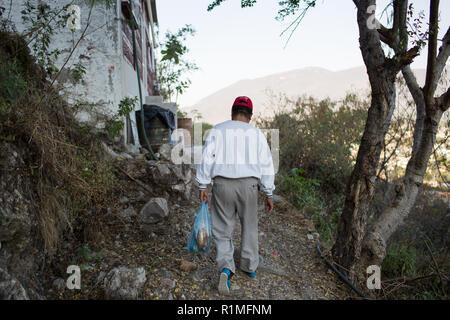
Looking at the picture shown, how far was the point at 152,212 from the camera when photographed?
140 inches

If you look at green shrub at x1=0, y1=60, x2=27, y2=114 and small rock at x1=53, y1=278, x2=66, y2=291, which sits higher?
green shrub at x1=0, y1=60, x2=27, y2=114

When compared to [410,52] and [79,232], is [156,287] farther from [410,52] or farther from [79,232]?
[410,52]

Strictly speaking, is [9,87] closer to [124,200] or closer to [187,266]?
[124,200]

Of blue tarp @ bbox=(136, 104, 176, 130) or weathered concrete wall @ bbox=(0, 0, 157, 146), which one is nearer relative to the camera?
weathered concrete wall @ bbox=(0, 0, 157, 146)

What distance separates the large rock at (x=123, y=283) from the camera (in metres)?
2.39

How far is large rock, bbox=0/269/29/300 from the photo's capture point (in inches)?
72.6

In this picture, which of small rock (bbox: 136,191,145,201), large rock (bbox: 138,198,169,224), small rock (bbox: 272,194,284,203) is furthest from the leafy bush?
large rock (bbox: 138,198,169,224)

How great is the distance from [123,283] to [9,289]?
2.62 ft

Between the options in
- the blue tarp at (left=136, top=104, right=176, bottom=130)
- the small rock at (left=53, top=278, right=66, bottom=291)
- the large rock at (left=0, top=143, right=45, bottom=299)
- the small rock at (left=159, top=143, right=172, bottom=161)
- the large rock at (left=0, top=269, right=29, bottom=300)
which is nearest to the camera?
the large rock at (left=0, top=269, right=29, bottom=300)

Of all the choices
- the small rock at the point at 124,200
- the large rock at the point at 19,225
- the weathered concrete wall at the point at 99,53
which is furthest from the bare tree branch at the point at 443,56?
the weathered concrete wall at the point at 99,53

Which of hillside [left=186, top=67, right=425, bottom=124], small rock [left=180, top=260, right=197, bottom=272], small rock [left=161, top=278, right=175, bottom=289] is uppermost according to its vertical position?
hillside [left=186, top=67, right=425, bottom=124]

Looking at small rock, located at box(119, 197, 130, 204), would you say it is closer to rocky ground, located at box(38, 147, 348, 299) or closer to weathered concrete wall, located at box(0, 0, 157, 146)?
rocky ground, located at box(38, 147, 348, 299)

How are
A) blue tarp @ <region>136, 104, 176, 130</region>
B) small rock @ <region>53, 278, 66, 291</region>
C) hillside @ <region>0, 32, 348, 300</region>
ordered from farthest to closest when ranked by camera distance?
blue tarp @ <region>136, 104, 176, 130</region> → small rock @ <region>53, 278, 66, 291</region> → hillside @ <region>0, 32, 348, 300</region>
